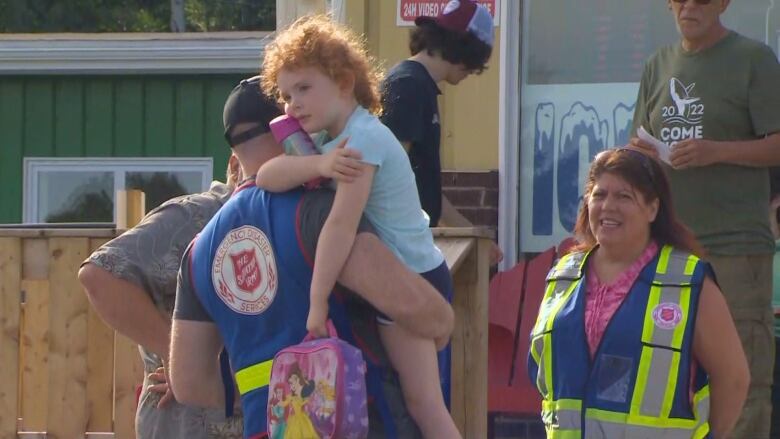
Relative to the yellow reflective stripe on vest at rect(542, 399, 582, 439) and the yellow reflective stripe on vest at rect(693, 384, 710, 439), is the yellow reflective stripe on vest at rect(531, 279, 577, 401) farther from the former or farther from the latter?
the yellow reflective stripe on vest at rect(693, 384, 710, 439)

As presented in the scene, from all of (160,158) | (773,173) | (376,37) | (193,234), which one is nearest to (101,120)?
(160,158)

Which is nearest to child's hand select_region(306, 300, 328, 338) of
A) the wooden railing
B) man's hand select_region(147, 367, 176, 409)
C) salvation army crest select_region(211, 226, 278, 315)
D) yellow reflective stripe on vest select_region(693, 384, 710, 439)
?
salvation army crest select_region(211, 226, 278, 315)

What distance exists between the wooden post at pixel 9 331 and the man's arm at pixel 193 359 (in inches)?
116

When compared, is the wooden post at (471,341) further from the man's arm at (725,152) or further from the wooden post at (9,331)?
the wooden post at (9,331)

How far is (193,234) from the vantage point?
4000mm

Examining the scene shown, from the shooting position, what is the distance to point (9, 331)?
636cm

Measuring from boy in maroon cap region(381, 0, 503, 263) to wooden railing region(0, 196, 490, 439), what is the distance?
169 centimetres

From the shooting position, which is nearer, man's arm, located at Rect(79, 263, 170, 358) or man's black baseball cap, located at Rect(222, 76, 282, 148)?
man's black baseball cap, located at Rect(222, 76, 282, 148)

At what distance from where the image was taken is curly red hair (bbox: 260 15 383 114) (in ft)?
11.0

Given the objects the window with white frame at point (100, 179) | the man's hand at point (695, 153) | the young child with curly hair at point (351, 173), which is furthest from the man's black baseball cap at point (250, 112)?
the window with white frame at point (100, 179)

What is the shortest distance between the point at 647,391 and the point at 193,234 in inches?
52.3

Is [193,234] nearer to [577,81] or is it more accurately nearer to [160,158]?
[577,81]

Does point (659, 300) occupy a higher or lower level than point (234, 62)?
lower

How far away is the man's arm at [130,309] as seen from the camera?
12.9ft
